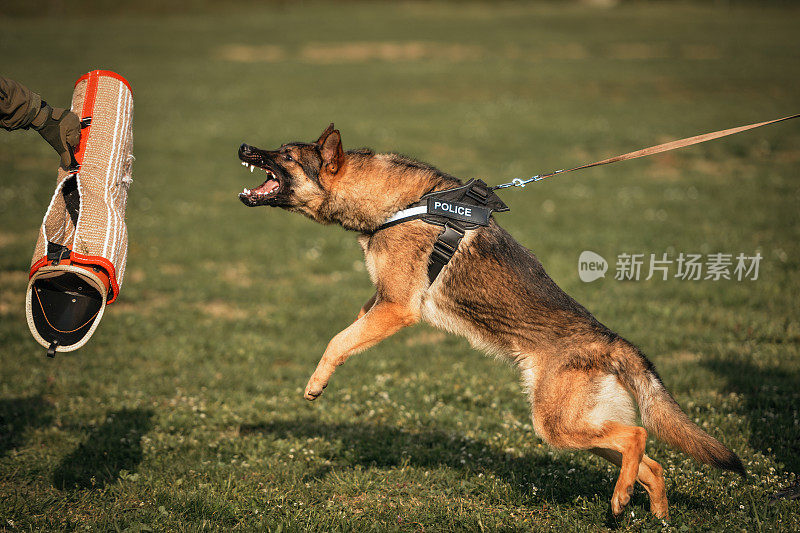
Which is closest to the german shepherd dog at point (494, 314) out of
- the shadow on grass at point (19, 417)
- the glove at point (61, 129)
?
the glove at point (61, 129)

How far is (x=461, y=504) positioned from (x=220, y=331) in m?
5.08

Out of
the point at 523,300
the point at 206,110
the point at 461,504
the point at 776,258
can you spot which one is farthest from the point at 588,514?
the point at 206,110

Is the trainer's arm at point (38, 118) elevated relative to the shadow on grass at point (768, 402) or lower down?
elevated

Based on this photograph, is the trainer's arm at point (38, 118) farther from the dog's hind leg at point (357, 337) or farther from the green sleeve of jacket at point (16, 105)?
the dog's hind leg at point (357, 337)

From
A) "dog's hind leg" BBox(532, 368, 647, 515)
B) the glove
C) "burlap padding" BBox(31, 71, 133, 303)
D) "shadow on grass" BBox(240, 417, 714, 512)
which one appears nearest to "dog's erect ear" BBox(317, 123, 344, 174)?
"burlap padding" BBox(31, 71, 133, 303)

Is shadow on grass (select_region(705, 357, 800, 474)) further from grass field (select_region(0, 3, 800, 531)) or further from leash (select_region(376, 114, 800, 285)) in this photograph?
leash (select_region(376, 114, 800, 285))

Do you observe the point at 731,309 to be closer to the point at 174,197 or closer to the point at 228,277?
the point at 228,277

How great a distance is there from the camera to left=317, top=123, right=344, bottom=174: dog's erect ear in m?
5.02

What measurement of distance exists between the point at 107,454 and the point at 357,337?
2.61m

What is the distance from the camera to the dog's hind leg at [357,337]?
15.5 ft

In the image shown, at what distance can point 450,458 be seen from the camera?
559cm

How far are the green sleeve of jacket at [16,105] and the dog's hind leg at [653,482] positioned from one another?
4.43 metres

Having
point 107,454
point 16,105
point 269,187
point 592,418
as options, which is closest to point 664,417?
point 592,418

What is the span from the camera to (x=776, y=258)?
10375 millimetres
